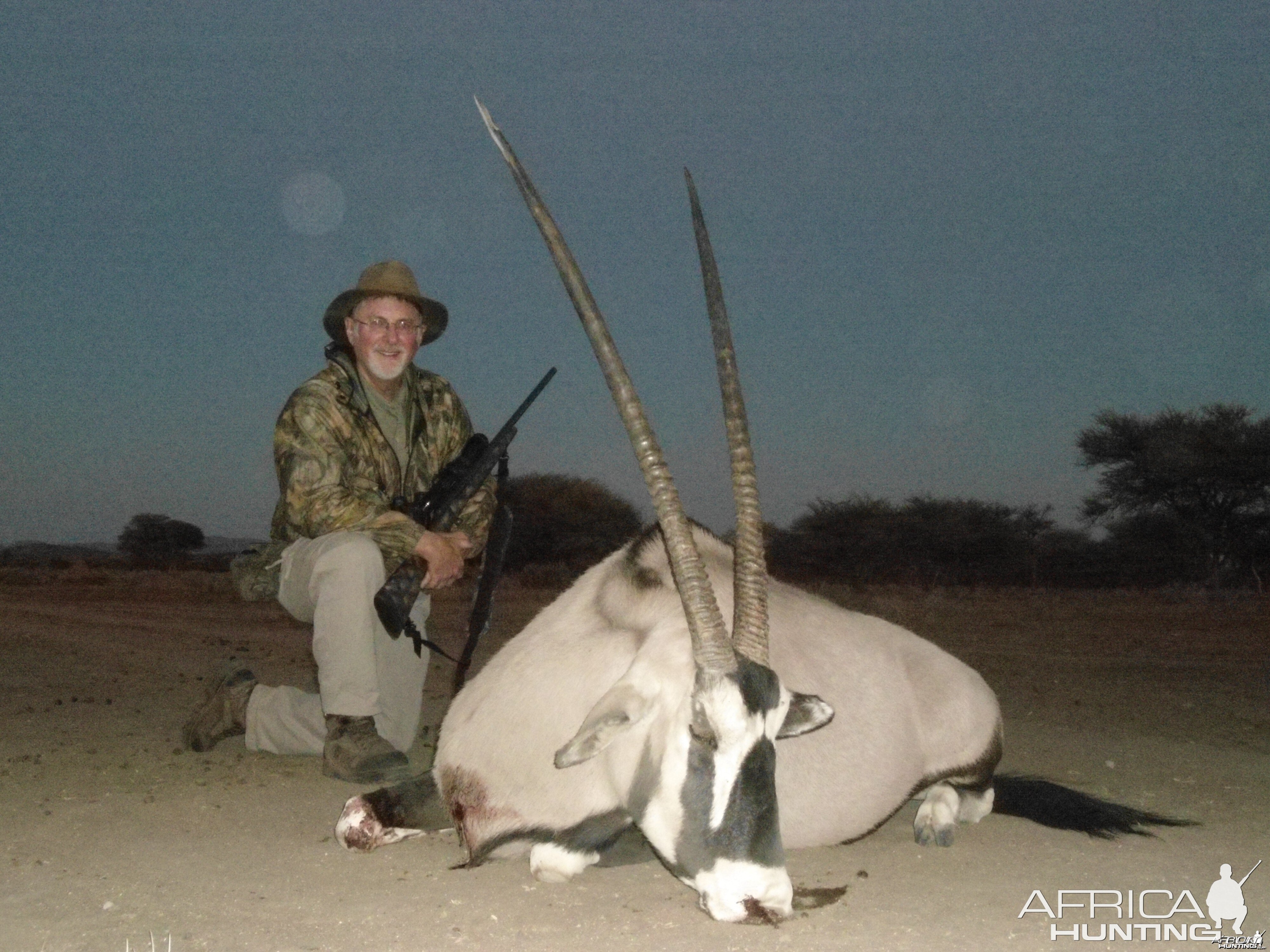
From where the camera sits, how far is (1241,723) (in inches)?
257

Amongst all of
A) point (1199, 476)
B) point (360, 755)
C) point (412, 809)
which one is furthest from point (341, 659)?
point (1199, 476)

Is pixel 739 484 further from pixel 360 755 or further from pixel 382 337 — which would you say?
pixel 382 337

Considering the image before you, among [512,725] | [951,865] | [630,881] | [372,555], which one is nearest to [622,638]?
[512,725]

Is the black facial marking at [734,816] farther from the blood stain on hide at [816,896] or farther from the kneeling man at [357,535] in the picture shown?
the kneeling man at [357,535]

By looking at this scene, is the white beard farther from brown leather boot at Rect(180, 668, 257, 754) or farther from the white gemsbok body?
the white gemsbok body

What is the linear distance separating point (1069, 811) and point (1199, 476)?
20.1m

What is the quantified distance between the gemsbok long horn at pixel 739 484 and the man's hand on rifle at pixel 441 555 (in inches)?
53.5

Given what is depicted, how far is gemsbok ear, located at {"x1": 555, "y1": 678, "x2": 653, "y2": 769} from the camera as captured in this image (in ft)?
9.73

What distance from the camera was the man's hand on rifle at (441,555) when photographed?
4.64 m

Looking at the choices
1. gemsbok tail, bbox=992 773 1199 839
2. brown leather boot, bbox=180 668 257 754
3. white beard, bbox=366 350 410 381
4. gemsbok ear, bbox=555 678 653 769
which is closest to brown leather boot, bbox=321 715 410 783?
brown leather boot, bbox=180 668 257 754

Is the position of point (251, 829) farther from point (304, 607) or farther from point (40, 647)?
point (40, 647)

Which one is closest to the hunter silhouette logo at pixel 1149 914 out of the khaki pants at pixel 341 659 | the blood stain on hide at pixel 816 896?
the blood stain on hide at pixel 816 896

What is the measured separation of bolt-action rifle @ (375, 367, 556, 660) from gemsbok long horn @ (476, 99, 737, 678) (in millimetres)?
1618

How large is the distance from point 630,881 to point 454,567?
1671 millimetres
